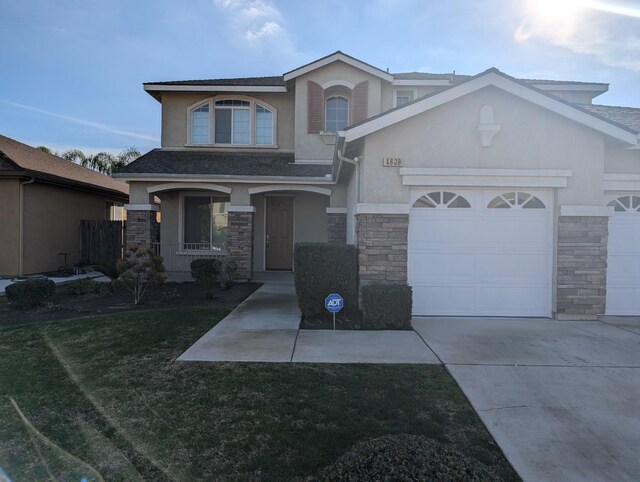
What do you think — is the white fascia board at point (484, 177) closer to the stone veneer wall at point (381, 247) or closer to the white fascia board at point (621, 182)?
the stone veneer wall at point (381, 247)

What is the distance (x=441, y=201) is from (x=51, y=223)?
1278 cm

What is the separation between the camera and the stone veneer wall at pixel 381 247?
7.97 meters

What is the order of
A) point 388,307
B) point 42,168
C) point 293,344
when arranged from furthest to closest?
point 42,168, point 388,307, point 293,344

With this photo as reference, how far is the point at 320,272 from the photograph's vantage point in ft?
26.2

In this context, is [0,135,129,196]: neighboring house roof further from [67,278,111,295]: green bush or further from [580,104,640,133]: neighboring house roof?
[580,104,640,133]: neighboring house roof

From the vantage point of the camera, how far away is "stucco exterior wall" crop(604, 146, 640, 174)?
27.9 feet

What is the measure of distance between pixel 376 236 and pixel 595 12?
5.51 meters

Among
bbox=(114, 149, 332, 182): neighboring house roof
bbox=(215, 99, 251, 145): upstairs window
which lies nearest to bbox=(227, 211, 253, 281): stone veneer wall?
bbox=(114, 149, 332, 182): neighboring house roof

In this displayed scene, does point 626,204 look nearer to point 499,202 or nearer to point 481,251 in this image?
point 499,202

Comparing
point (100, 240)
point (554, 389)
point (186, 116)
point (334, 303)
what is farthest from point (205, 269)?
point (554, 389)

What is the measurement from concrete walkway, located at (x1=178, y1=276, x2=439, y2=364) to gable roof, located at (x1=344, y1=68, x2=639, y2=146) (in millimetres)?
3652

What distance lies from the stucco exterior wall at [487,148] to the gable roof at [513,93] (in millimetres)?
204

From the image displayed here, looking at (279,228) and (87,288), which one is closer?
(87,288)

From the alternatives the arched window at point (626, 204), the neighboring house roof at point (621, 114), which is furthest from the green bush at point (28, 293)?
the neighboring house roof at point (621, 114)
